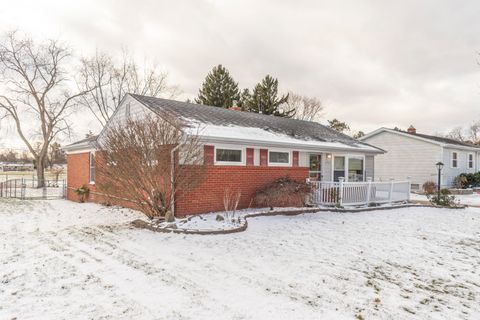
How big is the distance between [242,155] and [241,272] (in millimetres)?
6305

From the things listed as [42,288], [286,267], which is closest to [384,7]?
[286,267]

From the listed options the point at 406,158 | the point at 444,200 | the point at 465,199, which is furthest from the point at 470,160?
the point at 444,200

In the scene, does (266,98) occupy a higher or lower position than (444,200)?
higher


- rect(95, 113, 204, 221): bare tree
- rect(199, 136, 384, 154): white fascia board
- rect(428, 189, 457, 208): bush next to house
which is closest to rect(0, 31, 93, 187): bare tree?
rect(95, 113, 204, 221): bare tree

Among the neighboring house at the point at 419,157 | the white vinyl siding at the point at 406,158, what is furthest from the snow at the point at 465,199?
Result: the white vinyl siding at the point at 406,158

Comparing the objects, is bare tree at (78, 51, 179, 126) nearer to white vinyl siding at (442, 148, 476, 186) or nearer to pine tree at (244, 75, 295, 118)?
pine tree at (244, 75, 295, 118)

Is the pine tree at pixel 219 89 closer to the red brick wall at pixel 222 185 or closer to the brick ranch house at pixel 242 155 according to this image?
the brick ranch house at pixel 242 155

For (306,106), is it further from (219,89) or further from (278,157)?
(278,157)

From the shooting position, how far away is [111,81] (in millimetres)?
31984

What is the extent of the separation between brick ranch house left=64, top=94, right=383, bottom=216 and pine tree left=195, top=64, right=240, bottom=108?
859 inches

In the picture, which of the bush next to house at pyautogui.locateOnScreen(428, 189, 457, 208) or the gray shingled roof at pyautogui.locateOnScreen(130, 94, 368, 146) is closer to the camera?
the gray shingled roof at pyautogui.locateOnScreen(130, 94, 368, 146)

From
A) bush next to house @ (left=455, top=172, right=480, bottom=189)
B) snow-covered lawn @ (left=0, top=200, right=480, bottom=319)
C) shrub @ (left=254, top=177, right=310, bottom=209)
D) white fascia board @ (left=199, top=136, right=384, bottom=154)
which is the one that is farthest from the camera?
bush next to house @ (left=455, top=172, right=480, bottom=189)

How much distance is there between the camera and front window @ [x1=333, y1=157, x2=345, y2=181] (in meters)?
14.9

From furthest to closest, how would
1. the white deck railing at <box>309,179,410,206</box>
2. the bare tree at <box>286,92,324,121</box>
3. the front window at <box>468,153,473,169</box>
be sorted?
the bare tree at <box>286,92,324,121</box> → the front window at <box>468,153,473,169</box> → the white deck railing at <box>309,179,410,206</box>
